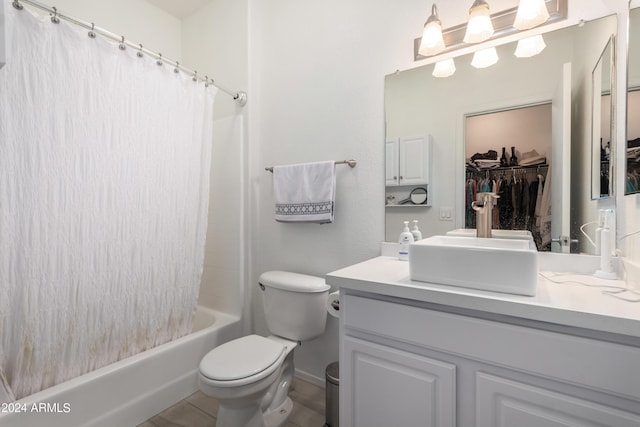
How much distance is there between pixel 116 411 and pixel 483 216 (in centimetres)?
194

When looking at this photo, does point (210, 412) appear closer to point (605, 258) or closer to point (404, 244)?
point (404, 244)

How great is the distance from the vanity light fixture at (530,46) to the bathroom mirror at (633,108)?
26cm

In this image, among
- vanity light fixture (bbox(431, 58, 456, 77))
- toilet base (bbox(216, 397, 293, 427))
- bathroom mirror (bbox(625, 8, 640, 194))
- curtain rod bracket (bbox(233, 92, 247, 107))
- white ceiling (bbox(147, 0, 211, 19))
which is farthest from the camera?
white ceiling (bbox(147, 0, 211, 19))

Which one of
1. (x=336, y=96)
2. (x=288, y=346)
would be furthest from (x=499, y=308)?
(x=336, y=96)

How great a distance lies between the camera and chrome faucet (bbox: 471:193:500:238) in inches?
52.7

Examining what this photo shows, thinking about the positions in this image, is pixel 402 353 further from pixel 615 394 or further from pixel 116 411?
pixel 116 411

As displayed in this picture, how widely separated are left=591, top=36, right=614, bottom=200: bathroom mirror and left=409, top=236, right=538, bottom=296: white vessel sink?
0.44m

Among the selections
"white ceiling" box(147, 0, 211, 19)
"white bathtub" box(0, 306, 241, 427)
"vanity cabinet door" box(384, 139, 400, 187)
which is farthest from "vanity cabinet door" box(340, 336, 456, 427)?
"white ceiling" box(147, 0, 211, 19)

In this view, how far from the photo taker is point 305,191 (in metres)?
1.78

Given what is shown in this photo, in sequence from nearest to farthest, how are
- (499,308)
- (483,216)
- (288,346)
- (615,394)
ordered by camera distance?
(615,394) < (499,308) < (483,216) < (288,346)

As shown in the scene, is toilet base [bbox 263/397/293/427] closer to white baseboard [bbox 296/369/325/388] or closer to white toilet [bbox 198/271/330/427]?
white toilet [bbox 198/271/330/427]

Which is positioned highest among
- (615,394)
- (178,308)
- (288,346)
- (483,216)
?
(483,216)

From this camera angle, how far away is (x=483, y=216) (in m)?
1.35

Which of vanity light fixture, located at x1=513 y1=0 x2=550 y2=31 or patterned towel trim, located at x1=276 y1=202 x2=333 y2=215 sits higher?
vanity light fixture, located at x1=513 y1=0 x2=550 y2=31
